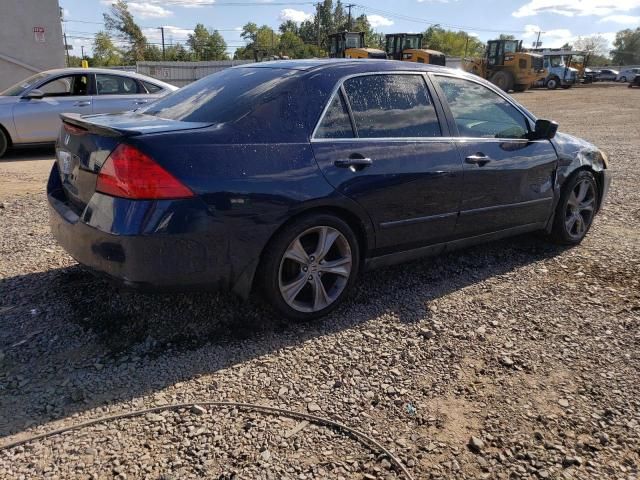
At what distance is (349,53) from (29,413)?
27988 millimetres

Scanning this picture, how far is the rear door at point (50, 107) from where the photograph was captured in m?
9.02

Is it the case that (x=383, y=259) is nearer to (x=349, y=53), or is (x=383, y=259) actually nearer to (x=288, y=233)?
(x=288, y=233)

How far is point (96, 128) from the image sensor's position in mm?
3037

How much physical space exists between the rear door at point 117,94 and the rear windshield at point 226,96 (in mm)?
5784

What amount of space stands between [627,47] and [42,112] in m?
131

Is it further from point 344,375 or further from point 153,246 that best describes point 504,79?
point 153,246

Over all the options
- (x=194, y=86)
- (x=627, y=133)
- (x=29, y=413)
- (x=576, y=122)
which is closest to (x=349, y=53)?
(x=576, y=122)

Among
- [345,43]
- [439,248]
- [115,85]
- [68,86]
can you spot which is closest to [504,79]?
[345,43]

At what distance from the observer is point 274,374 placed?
292cm

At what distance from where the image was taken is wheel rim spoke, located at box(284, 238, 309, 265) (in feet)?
10.8

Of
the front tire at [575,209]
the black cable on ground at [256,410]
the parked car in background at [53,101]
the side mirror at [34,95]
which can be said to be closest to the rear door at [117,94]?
the parked car in background at [53,101]

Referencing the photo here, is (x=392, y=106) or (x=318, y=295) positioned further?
(x=392, y=106)

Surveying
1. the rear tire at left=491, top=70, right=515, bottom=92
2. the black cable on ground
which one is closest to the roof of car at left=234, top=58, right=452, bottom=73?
the black cable on ground

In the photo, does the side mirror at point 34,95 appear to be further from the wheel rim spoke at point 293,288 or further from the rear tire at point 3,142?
the wheel rim spoke at point 293,288
